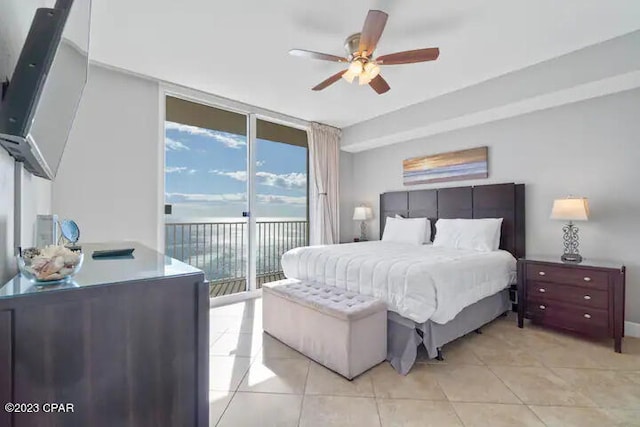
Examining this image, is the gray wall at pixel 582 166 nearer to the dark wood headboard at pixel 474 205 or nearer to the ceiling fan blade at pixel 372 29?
the dark wood headboard at pixel 474 205

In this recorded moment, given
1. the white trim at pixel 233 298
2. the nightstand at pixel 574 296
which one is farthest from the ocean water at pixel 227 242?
the nightstand at pixel 574 296

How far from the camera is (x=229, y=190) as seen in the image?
4410 millimetres

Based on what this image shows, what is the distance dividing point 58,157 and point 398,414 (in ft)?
7.85

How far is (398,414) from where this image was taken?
1737 mm

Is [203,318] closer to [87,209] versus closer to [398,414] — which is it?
[398,414]

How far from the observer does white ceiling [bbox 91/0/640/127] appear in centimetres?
213

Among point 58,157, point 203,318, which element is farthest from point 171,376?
point 58,157

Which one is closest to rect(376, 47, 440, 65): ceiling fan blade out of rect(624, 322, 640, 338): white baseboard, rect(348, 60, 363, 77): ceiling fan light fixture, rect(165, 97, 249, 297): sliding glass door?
rect(348, 60, 363, 77): ceiling fan light fixture

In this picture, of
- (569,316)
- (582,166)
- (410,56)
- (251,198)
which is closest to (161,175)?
(251,198)

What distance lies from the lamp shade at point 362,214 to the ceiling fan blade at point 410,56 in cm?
292

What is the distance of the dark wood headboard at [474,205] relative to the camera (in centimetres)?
346

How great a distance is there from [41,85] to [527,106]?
402 centimetres

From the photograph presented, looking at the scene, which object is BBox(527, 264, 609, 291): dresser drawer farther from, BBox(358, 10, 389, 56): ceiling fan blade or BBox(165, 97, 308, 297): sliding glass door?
BBox(165, 97, 308, 297): sliding glass door

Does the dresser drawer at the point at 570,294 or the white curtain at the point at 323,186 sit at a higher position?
the white curtain at the point at 323,186
